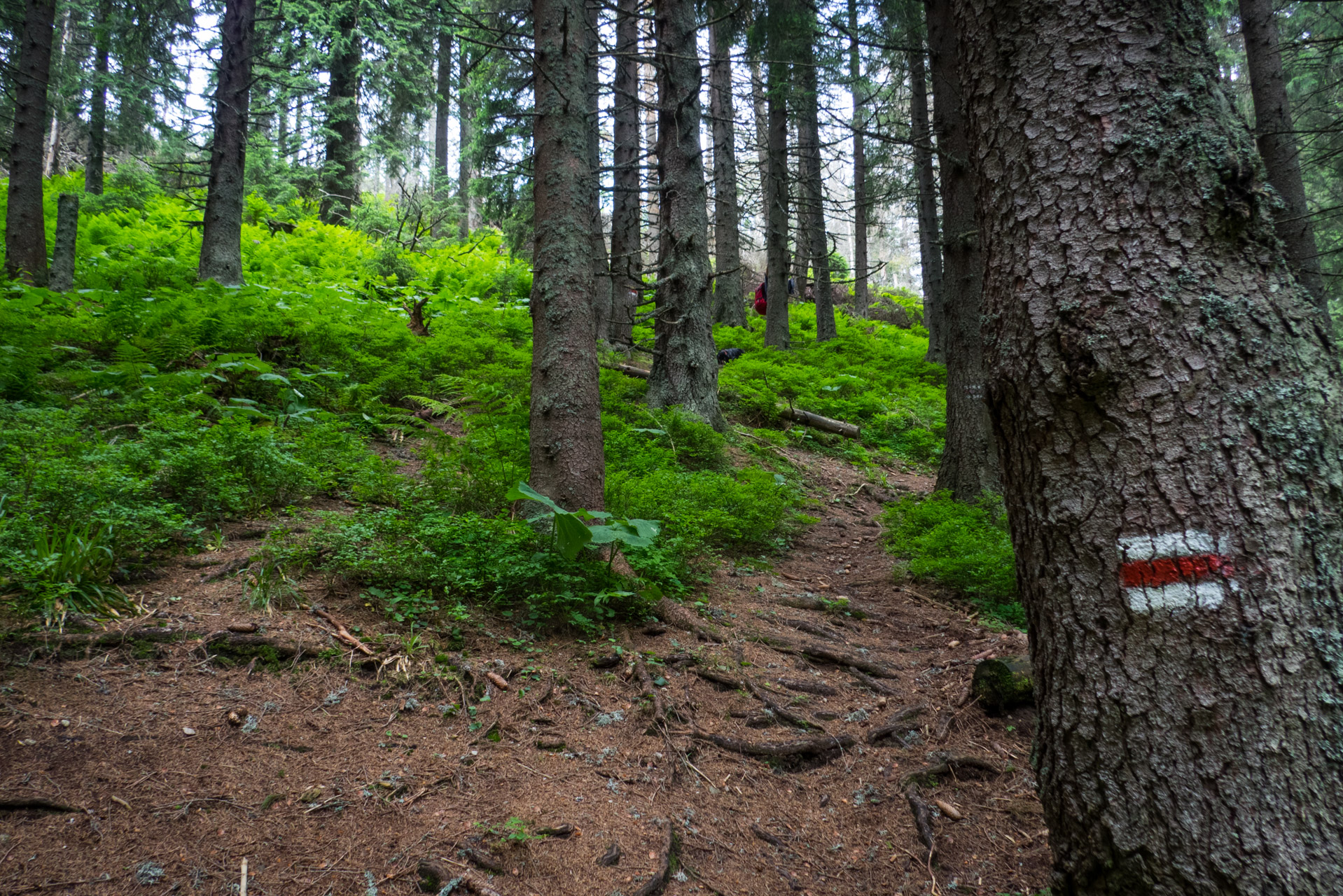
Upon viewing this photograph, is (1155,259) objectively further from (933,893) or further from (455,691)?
(455,691)

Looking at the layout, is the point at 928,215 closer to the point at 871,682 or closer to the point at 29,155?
the point at 871,682

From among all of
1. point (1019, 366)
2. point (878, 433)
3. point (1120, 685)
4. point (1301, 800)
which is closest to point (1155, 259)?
point (1019, 366)

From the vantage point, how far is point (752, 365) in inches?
458

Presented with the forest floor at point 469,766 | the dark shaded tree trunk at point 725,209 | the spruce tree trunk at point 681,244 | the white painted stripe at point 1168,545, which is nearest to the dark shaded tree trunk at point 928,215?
the dark shaded tree trunk at point 725,209

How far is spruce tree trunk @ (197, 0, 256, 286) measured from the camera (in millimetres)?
9617

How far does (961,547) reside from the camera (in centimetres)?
510

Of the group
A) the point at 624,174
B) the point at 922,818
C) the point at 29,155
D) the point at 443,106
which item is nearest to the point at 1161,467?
the point at 922,818

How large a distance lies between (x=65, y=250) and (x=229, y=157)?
2452mm

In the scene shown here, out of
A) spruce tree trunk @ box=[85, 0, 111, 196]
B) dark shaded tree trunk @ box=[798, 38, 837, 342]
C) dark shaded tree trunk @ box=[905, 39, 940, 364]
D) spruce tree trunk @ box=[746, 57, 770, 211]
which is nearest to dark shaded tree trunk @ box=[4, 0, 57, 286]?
spruce tree trunk @ box=[85, 0, 111, 196]

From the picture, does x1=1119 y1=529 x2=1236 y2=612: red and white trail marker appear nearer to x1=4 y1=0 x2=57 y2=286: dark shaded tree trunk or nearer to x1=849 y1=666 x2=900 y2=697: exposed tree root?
x1=849 y1=666 x2=900 y2=697: exposed tree root

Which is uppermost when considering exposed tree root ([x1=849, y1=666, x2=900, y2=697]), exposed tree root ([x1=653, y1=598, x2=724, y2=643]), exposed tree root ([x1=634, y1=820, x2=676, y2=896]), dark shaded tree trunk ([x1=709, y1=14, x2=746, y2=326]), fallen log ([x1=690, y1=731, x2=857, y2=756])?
dark shaded tree trunk ([x1=709, y1=14, x2=746, y2=326])

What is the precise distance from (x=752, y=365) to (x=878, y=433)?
2592mm

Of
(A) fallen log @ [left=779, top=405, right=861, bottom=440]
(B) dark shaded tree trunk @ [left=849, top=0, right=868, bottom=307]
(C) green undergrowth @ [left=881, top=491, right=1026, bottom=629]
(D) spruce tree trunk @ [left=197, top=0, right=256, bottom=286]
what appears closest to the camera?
(C) green undergrowth @ [left=881, top=491, right=1026, bottom=629]

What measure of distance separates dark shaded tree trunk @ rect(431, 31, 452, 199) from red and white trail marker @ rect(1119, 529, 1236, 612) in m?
16.7
